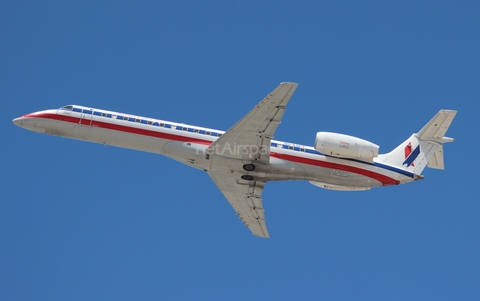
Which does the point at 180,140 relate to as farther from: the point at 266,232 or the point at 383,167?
the point at 383,167

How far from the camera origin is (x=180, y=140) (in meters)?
43.7

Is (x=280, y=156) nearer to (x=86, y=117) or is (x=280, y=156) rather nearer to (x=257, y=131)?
(x=257, y=131)

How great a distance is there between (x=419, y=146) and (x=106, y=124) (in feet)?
70.2

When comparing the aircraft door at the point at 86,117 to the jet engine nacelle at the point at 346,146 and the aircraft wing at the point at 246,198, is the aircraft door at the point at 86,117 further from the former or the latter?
the jet engine nacelle at the point at 346,146

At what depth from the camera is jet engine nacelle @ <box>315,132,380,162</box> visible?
139 ft

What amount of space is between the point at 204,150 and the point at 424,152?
15.1m

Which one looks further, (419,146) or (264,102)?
(419,146)

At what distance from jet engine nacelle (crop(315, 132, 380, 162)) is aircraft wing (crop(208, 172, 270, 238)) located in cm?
554

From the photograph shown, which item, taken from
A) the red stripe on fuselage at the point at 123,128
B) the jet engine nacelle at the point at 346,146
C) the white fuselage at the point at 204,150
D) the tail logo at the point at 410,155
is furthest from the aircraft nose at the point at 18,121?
the tail logo at the point at 410,155

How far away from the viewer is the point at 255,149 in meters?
42.4

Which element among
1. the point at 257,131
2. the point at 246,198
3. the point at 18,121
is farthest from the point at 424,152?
the point at 18,121

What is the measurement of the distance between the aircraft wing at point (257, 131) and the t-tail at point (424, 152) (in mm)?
8750

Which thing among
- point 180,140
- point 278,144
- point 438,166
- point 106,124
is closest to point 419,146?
point 438,166

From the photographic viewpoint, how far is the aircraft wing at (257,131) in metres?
39.2
